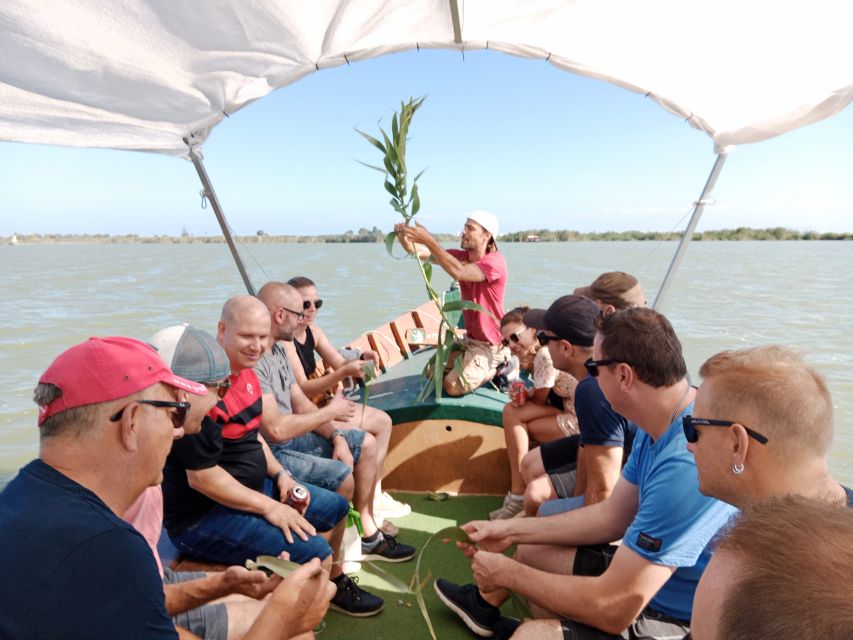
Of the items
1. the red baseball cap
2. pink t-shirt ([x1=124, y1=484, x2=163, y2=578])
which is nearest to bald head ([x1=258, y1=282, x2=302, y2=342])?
pink t-shirt ([x1=124, y1=484, x2=163, y2=578])

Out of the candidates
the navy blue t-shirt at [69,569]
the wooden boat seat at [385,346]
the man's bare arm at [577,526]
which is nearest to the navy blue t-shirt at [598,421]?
the man's bare arm at [577,526]

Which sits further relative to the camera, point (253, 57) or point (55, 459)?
point (253, 57)

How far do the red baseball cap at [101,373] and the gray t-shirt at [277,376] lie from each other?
135cm

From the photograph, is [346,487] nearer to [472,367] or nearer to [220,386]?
[220,386]

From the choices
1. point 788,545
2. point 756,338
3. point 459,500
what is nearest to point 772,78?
point 459,500

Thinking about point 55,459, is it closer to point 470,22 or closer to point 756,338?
point 470,22

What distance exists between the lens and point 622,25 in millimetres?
2686

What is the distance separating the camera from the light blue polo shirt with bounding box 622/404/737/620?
4.94 feet

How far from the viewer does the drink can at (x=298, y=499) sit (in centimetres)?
233

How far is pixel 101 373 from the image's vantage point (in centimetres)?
125

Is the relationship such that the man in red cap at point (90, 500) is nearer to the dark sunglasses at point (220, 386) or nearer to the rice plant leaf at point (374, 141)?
the dark sunglasses at point (220, 386)

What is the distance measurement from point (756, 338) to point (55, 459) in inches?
580

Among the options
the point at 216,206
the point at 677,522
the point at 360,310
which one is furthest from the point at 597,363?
the point at 360,310

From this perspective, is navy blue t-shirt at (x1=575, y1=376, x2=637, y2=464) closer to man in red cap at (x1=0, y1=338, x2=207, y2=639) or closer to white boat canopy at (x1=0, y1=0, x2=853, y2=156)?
man in red cap at (x1=0, y1=338, x2=207, y2=639)
